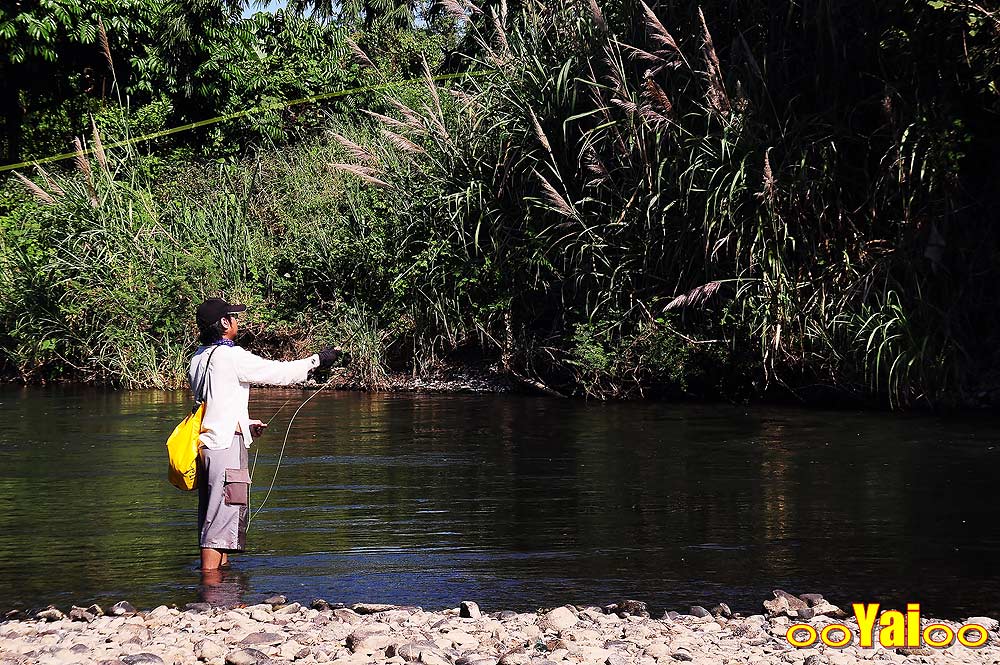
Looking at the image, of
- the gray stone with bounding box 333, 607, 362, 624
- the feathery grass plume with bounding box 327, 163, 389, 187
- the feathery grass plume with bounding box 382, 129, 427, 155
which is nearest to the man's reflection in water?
the gray stone with bounding box 333, 607, 362, 624

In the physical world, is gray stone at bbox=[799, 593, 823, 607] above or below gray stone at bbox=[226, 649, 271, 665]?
above

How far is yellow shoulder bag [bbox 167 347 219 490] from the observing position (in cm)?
748

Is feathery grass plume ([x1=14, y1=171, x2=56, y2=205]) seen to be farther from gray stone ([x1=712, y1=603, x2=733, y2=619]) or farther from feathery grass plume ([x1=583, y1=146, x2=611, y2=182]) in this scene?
gray stone ([x1=712, y1=603, x2=733, y2=619])

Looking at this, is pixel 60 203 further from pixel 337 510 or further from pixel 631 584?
pixel 631 584

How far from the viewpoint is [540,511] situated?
9305mm

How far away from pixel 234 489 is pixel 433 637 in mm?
2002

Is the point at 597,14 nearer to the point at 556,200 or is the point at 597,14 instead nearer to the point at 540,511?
the point at 556,200

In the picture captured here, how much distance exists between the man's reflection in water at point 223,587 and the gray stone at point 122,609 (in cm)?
39

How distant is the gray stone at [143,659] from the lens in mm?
5492

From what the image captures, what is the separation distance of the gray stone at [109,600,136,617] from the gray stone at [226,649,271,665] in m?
1.06

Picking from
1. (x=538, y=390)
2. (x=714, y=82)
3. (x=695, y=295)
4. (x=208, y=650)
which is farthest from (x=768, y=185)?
(x=208, y=650)

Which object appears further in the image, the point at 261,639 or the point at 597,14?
the point at 597,14

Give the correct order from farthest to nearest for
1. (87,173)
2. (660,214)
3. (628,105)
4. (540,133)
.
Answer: (87,173) < (540,133) < (660,214) < (628,105)

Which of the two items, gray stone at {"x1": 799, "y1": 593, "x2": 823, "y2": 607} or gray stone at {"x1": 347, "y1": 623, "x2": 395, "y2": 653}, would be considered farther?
gray stone at {"x1": 799, "y1": 593, "x2": 823, "y2": 607}
